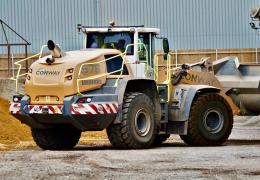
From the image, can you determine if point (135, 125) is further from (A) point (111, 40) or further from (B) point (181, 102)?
(A) point (111, 40)

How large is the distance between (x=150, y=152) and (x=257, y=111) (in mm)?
5969

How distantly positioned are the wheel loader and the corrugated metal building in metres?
23.8

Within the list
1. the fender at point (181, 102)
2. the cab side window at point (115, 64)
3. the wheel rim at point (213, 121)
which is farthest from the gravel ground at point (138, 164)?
the cab side window at point (115, 64)

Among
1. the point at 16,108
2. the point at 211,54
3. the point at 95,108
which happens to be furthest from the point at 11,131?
the point at 211,54

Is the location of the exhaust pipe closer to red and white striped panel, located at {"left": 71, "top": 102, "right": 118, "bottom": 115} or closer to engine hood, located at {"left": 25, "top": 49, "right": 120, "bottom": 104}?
engine hood, located at {"left": 25, "top": 49, "right": 120, "bottom": 104}

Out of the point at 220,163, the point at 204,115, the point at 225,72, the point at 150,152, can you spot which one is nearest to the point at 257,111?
the point at 225,72

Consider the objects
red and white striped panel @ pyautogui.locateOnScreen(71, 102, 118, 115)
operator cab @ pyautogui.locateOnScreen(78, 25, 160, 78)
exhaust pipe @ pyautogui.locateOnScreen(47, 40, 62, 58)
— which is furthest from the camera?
operator cab @ pyautogui.locateOnScreen(78, 25, 160, 78)

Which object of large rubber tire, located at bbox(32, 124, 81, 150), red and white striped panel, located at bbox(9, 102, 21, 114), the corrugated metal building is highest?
the corrugated metal building

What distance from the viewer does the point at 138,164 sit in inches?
571

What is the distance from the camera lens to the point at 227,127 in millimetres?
20219

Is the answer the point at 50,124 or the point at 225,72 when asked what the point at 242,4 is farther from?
the point at 50,124

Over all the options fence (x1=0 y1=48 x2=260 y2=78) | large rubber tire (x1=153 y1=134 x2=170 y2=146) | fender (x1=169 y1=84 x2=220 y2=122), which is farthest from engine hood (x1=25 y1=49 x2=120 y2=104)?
fence (x1=0 y1=48 x2=260 y2=78)

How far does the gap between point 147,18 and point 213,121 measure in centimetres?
2458

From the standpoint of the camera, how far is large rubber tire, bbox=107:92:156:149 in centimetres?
1795
